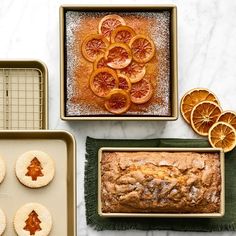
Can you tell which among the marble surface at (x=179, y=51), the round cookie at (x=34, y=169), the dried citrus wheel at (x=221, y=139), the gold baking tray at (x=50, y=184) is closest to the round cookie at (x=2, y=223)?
the gold baking tray at (x=50, y=184)

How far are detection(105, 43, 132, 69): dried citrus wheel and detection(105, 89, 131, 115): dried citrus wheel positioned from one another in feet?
0.30

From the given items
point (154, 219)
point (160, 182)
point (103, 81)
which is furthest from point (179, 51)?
point (154, 219)

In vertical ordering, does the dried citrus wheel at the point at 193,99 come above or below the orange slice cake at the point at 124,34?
below

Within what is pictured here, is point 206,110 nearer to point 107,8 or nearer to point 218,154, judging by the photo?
point 218,154

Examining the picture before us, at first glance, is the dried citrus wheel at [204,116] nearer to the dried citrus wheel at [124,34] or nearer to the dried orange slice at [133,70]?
the dried orange slice at [133,70]

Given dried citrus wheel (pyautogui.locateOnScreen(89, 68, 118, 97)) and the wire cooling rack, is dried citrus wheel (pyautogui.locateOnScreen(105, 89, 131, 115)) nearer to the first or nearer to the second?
dried citrus wheel (pyautogui.locateOnScreen(89, 68, 118, 97))

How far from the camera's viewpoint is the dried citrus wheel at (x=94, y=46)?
89.6 inches

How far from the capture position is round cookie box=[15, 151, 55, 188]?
2.25 m

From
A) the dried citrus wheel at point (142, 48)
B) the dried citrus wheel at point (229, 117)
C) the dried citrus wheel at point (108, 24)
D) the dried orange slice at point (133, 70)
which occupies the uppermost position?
the dried citrus wheel at point (108, 24)

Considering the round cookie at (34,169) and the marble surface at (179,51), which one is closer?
the round cookie at (34,169)

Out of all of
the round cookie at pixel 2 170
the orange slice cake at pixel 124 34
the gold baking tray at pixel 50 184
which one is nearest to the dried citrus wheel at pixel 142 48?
the orange slice cake at pixel 124 34

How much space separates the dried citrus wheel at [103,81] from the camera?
226cm

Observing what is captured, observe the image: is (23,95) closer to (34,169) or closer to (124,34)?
(34,169)

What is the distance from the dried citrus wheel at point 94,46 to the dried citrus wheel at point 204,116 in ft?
1.24
